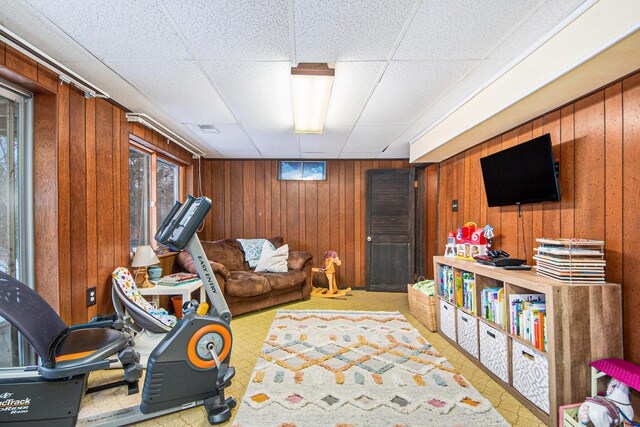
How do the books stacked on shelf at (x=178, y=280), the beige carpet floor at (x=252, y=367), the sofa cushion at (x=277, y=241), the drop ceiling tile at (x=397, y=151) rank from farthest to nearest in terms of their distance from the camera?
the sofa cushion at (x=277, y=241) → the drop ceiling tile at (x=397, y=151) → the books stacked on shelf at (x=178, y=280) → the beige carpet floor at (x=252, y=367)

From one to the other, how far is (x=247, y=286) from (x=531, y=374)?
2829mm

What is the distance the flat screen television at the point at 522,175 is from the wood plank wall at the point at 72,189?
343 cm

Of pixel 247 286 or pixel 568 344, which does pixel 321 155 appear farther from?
pixel 568 344

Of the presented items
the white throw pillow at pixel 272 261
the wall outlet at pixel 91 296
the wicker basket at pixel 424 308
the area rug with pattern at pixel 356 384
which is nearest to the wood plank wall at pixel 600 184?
the wicker basket at pixel 424 308

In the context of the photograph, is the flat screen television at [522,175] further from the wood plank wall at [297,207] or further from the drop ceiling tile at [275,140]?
the wood plank wall at [297,207]

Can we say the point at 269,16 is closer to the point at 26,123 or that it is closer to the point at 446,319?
the point at 26,123

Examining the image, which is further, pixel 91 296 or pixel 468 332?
pixel 468 332

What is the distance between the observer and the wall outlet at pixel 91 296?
2.45 metres

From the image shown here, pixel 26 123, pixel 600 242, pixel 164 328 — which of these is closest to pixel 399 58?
pixel 600 242

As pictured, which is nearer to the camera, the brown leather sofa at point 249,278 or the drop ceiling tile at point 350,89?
the drop ceiling tile at point 350,89

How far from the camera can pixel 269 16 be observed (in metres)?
1.58

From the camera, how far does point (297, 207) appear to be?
525 centimetres

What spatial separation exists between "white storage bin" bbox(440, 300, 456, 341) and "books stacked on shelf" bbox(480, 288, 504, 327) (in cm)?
45

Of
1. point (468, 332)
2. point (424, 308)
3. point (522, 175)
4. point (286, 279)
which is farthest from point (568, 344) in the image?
point (286, 279)
